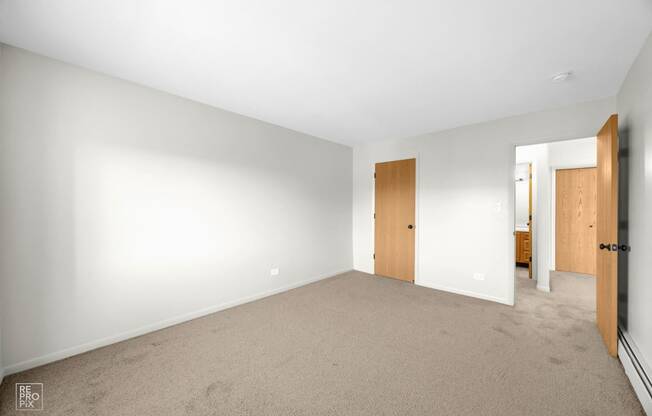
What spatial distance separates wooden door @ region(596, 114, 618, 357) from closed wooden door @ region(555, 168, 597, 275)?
10.1 feet

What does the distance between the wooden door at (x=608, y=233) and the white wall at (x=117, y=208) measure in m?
3.55

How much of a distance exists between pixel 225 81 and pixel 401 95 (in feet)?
5.95

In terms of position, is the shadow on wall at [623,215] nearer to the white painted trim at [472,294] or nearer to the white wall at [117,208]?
the white painted trim at [472,294]

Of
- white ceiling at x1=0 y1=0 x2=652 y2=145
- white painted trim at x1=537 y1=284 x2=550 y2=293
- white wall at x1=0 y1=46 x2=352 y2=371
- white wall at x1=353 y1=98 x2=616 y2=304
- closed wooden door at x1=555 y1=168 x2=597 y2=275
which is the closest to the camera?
white ceiling at x1=0 y1=0 x2=652 y2=145

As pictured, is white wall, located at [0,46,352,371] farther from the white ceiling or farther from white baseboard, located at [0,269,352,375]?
the white ceiling

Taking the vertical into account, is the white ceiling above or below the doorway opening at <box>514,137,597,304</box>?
above

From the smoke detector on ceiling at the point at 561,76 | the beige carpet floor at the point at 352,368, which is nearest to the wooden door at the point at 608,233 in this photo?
the beige carpet floor at the point at 352,368

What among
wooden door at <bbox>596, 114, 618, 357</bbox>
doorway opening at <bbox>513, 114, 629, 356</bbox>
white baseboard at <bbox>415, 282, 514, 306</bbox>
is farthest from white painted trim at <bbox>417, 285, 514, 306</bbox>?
wooden door at <bbox>596, 114, 618, 357</bbox>

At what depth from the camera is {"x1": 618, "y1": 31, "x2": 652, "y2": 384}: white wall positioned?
1854mm

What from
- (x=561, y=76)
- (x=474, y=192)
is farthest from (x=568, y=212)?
(x=561, y=76)

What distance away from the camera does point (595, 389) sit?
6.13 ft

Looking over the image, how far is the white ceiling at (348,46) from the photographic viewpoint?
1.64 m

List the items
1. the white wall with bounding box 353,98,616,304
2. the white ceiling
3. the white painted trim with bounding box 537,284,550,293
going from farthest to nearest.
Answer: the white painted trim with bounding box 537,284,550,293, the white wall with bounding box 353,98,616,304, the white ceiling

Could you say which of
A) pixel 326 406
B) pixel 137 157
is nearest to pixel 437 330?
pixel 326 406
